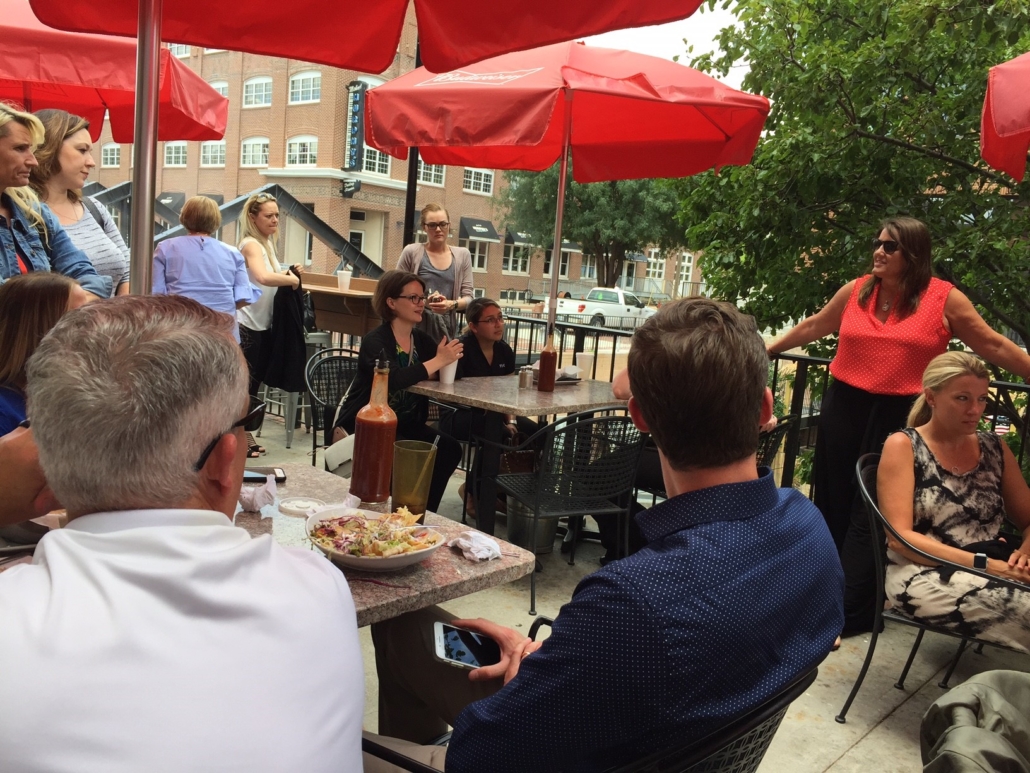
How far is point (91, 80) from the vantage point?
15.0 ft

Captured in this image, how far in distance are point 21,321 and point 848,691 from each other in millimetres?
3183

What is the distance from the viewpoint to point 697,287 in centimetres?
5438

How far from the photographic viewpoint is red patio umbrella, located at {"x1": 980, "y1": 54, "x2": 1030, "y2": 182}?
3.13m

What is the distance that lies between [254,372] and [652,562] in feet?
17.2

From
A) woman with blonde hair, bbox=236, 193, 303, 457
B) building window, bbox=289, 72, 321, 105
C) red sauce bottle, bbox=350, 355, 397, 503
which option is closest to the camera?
red sauce bottle, bbox=350, 355, 397, 503

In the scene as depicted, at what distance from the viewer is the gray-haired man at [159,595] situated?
32.7 inches

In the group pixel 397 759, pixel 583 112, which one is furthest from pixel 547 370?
pixel 397 759

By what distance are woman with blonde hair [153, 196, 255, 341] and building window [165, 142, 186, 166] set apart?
114ft

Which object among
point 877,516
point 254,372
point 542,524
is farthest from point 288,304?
point 877,516

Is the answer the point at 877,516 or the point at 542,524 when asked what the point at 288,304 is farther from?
the point at 877,516

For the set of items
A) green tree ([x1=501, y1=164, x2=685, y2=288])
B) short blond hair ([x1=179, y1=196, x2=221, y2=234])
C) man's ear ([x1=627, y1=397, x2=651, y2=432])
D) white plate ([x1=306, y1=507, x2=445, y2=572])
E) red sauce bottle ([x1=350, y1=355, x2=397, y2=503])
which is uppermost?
green tree ([x1=501, y1=164, x2=685, y2=288])

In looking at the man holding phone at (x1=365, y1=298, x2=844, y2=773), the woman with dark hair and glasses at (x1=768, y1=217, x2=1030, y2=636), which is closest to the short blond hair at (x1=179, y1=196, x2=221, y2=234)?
the woman with dark hair and glasses at (x1=768, y1=217, x2=1030, y2=636)

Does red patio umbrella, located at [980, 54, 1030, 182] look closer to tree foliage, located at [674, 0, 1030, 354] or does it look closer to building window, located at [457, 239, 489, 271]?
tree foliage, located at [674, 0, 1030, 354]

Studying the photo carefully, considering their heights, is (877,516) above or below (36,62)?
below
